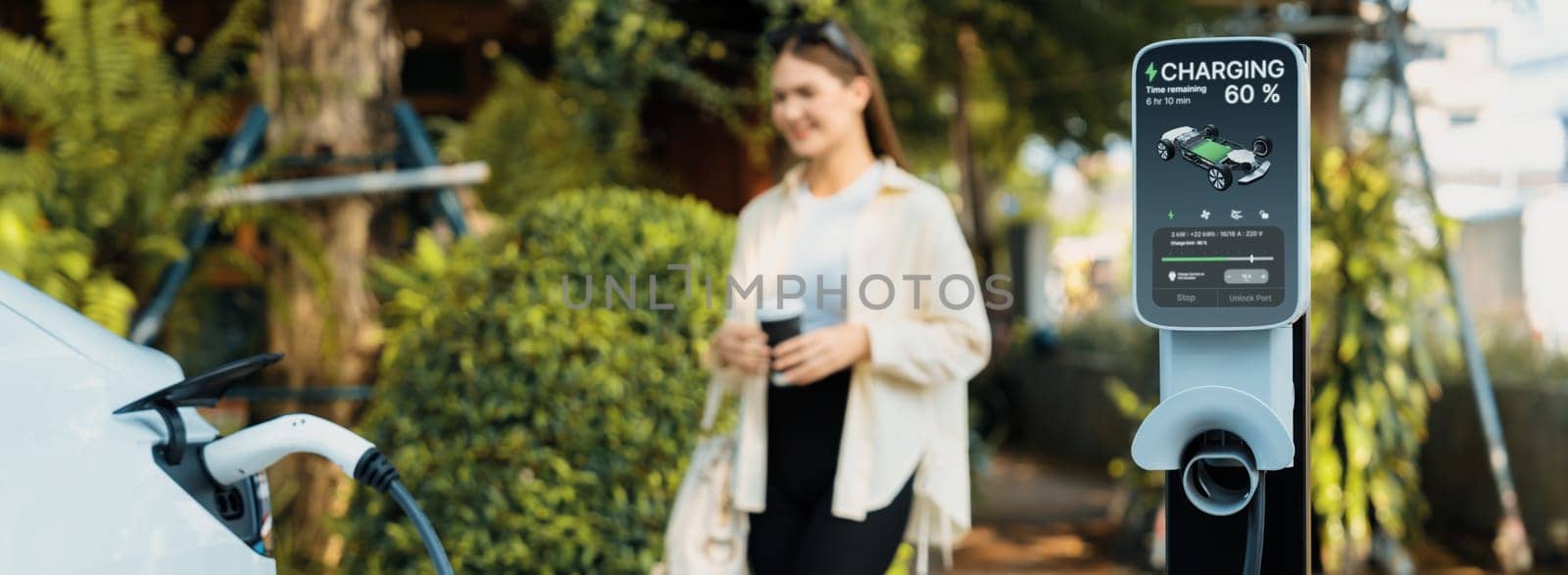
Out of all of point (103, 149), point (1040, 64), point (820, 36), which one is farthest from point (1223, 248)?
point (1040, 64)

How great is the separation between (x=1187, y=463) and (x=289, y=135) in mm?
4181

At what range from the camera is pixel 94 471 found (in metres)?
1.98

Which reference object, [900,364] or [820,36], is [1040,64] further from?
[900,364]

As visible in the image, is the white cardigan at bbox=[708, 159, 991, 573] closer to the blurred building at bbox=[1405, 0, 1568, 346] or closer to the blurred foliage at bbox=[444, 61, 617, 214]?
the blurred foliage at bbox=[444, 61, 617, 214]

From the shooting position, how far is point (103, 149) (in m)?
5.21

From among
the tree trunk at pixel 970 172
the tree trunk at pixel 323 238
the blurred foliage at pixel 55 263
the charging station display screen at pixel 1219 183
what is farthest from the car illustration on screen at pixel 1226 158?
the tree trunk at pixel 970 172

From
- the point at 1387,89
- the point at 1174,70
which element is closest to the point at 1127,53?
the point at 1387,89

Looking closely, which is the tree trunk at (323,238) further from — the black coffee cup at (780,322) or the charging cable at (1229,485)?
the charging cable at (1229,485)

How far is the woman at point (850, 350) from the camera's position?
3.08m

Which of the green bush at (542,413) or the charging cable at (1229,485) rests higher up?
the charging cable at (1229,485)

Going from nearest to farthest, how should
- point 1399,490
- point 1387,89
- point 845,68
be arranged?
point 845,68 → point 1399,490 → point 1387,89

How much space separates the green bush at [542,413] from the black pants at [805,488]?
124 centimetres

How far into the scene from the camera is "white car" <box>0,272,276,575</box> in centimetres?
193

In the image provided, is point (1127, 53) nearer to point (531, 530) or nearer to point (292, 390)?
point (292, 390)
